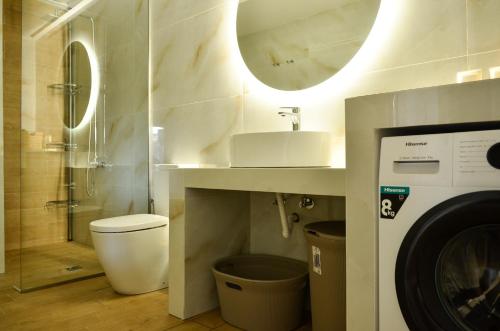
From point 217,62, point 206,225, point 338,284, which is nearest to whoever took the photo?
point 338,284

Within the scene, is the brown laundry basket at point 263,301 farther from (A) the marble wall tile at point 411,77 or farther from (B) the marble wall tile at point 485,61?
(B) the marble wall tile at point 485,61

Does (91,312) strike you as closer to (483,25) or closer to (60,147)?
(60,147)

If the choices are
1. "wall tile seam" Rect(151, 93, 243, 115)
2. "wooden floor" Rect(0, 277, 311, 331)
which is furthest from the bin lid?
"wall tile seam" Rect(151, 93, 243, 115)

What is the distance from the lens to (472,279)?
2.98 ft

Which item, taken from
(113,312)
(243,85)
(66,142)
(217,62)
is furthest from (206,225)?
(66,142)

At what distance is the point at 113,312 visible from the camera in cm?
184

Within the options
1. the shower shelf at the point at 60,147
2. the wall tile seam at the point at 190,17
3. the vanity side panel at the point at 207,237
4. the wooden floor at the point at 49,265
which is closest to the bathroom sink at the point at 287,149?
the vanity side panel at the point at 207,237

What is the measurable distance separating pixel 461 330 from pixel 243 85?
161 centimetres

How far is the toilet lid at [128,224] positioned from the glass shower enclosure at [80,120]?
487 millimetres

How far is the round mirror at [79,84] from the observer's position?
9.12 ft

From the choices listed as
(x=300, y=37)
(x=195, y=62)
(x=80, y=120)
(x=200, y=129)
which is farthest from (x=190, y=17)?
(x=80, y=120)

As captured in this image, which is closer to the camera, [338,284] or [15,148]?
[338,284]

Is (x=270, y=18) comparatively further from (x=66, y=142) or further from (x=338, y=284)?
(x=66, y=142)

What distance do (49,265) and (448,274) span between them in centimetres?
250
